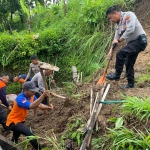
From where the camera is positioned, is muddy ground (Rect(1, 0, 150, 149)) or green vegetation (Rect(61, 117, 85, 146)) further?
muddy ground (Rect(1, 0, 150, 149))

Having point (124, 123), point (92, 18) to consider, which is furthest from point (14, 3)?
point (124, 123)

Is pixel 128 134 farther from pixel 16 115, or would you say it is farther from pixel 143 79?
pixel 143 79

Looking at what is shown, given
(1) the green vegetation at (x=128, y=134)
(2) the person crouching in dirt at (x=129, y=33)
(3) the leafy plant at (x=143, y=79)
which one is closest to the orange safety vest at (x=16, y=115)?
(1) the green vegetation at (x=128, y=134)

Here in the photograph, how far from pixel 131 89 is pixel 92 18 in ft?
16.0

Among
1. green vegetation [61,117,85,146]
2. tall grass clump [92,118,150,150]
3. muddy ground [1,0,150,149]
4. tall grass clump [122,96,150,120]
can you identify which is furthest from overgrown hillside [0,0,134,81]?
tall grass clump [92,118,150,150]

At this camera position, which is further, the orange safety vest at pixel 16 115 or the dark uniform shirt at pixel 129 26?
the dark uniform shirt at pixel 129 26

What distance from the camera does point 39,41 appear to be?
10.3m

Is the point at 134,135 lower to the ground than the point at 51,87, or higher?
higher

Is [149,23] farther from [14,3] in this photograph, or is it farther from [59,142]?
[14,3]

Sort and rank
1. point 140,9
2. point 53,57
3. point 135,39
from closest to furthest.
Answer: point 135,39, point 140,9, point 53,57

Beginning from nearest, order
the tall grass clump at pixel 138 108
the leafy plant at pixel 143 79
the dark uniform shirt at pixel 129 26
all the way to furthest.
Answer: the tall grass clump at pixel 138 108, the dark uniform shirt at pixel 129 26, the leafy plant at pixel 143 79

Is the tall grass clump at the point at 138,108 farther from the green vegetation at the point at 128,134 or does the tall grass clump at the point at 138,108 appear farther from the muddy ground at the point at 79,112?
the muddy ground at the point at 79,112

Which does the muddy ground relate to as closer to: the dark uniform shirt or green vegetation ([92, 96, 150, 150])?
A: green vegetation ([92, 96, 150, 150])

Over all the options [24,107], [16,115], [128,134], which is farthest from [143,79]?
[16,115]
